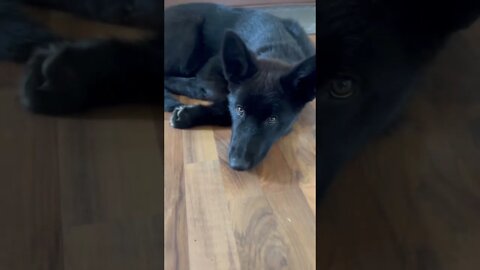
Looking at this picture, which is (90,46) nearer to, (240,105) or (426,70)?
(426,70)

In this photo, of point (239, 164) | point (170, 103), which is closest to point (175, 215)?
point (239, 164)

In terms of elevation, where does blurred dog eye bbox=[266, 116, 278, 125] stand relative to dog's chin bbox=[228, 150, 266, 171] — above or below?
above

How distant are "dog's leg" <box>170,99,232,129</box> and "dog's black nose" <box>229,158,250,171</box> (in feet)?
0.38

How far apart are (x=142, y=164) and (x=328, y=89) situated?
0.17m

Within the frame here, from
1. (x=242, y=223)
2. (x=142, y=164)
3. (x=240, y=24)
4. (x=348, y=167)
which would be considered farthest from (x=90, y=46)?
(x=240, y=24)

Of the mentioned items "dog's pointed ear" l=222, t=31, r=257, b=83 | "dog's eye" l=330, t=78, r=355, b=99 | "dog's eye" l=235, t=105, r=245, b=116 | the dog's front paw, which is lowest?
"dog's eye" l=235, t=105, r=245, b=116

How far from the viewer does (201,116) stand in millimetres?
1216

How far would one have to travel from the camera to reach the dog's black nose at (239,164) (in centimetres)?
111

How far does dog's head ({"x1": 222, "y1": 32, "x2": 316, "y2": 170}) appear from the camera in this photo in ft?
3.82

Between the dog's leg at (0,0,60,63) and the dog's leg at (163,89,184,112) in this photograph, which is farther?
the dog's leg at (163,89,184,112)

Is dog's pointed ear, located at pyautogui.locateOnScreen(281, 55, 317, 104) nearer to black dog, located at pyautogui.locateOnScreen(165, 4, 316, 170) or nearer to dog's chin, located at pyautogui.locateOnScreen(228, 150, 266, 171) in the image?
black dog, located at pyautogui.locateOnScreen(165, 4, 316, 170)

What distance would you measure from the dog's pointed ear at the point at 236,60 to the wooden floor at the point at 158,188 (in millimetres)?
686

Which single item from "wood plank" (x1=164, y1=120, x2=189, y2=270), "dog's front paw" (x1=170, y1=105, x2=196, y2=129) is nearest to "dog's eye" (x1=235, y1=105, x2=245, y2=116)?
"dog's front paw" (x1=170, y1=105, x2=196, y2=129)

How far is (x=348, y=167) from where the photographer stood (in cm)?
51
